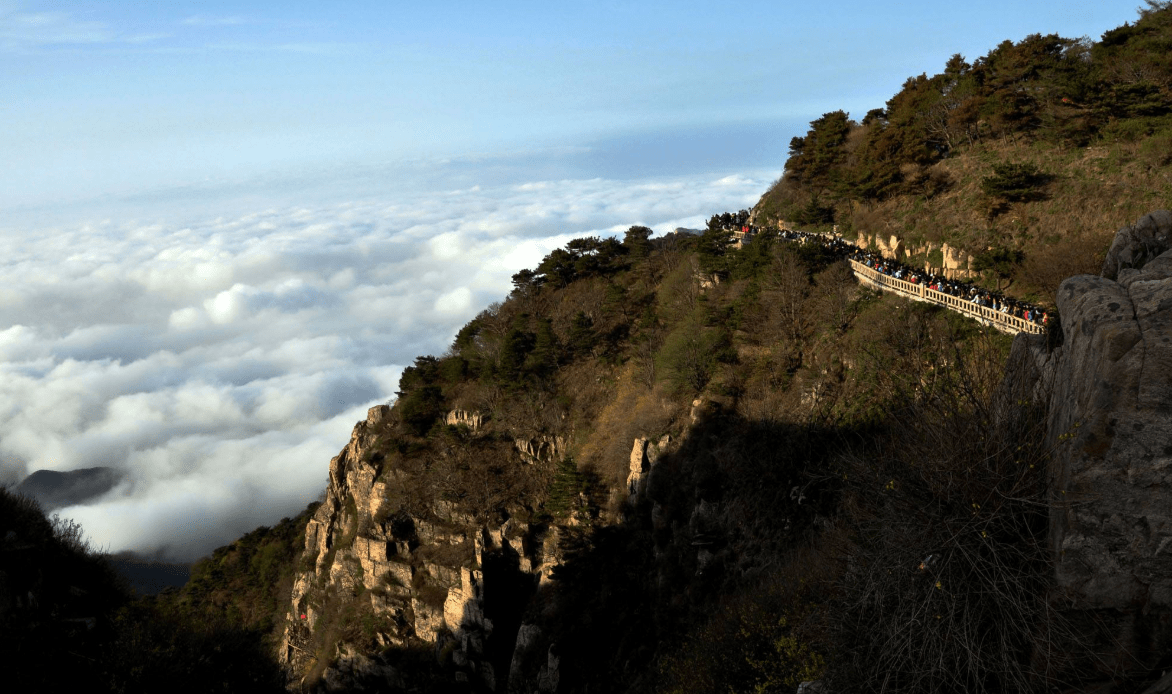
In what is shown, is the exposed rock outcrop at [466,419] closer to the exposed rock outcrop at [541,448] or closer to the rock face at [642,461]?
the exposed rock outcrop at [541,448]

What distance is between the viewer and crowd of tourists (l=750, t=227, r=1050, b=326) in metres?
29.3

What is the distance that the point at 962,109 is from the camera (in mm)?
46156

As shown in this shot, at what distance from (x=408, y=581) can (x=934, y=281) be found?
36046mm

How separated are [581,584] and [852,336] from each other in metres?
20.1

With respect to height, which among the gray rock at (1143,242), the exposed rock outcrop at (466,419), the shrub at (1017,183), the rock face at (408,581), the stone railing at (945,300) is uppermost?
the shrub at (1017,183)

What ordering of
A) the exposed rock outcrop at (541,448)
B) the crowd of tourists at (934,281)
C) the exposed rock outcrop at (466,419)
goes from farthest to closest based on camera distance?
the exposed rock outcrop at (466,419) < the exposed rock outcrop at (541,448) < the crowd of tourists at (934,281)

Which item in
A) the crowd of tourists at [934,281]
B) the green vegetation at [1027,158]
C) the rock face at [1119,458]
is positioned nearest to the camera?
the rock face at [1119,458]

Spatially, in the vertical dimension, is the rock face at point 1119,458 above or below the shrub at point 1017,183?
below

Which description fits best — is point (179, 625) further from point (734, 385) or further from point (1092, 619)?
point (734, 385)

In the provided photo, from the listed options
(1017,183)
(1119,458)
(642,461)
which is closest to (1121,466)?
(1119,458)

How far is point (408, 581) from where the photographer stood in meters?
43.7

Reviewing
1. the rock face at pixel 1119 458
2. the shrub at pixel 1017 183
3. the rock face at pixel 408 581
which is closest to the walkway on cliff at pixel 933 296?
the shrub at pixel 1017 183

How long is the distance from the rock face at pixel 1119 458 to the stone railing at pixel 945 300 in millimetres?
16506

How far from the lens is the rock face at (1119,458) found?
29.1 ft
